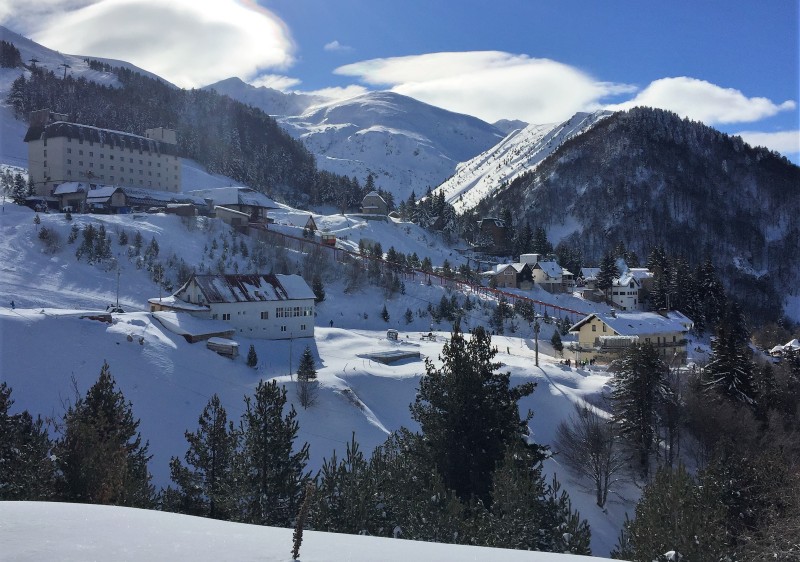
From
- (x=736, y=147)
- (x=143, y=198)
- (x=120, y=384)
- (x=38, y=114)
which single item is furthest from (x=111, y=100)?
(x=736, y=147)

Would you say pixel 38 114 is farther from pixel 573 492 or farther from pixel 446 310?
pixel 573 492

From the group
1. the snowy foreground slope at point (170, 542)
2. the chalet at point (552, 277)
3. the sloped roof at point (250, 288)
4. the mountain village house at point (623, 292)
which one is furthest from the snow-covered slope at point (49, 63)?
the snowy foreground slope at point (170, 542)

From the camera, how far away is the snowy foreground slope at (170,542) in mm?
6516

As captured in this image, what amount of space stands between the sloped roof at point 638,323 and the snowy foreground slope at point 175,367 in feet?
24.2

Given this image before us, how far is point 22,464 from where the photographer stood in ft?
46.8

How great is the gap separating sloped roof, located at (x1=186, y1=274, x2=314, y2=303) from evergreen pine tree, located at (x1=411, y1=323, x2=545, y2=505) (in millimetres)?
24851

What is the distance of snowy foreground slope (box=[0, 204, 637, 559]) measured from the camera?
27891 millimetres

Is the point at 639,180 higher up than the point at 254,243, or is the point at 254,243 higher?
the point at 639,180

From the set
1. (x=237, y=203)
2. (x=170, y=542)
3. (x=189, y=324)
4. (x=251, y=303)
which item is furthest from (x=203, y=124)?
(x=170, y=542)

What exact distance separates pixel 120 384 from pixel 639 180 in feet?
512

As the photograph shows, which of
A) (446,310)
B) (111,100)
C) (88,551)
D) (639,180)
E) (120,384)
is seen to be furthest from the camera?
(639,180)

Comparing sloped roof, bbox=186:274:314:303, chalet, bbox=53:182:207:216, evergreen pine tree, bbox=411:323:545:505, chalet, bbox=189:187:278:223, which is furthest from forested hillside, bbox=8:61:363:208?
evergreen pine tree, bbox=411:323:545:505

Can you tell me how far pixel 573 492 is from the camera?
29422 mm

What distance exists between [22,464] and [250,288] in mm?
28610
